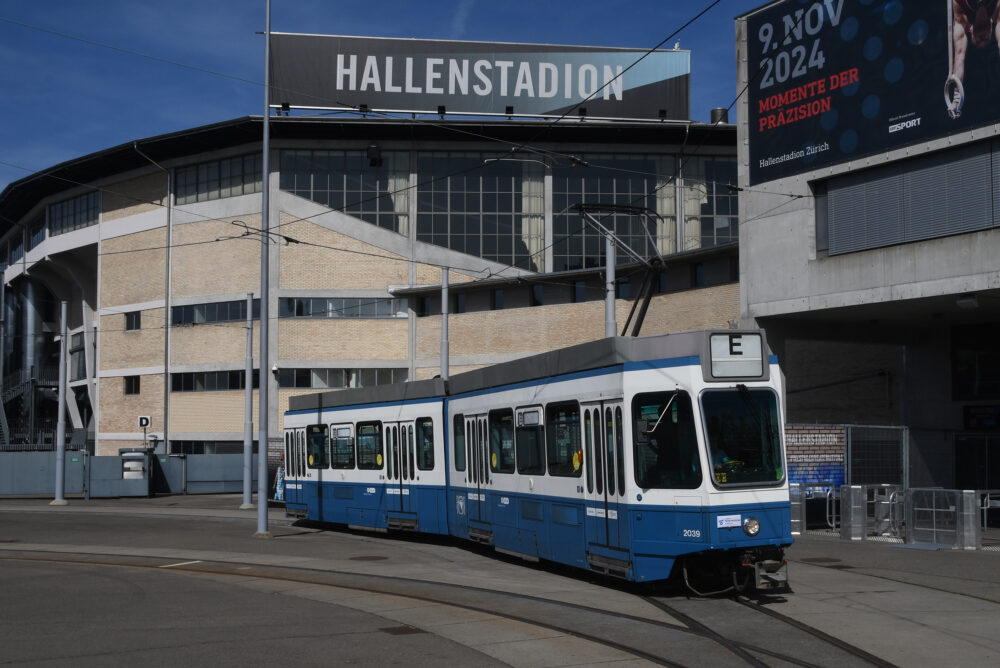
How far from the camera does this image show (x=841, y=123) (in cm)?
2409

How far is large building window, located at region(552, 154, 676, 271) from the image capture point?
49.0m

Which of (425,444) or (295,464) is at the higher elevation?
(425,444)

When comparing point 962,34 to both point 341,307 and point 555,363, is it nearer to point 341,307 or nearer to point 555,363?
point 555,363

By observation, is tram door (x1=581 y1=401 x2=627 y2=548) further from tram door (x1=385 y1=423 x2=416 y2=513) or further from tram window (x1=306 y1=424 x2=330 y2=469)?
tram window (x1=306 y1=424 x2=330 y2=469)

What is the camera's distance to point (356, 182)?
160 feet

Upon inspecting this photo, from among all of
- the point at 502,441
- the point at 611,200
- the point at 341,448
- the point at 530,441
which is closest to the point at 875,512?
the point at 502,441

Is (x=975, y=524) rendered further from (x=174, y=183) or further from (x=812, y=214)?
(x=174, y=183)

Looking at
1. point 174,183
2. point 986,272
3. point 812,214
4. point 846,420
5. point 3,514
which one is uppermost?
point 174,183

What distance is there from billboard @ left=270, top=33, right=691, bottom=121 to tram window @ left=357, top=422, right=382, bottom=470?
27716 millimetres

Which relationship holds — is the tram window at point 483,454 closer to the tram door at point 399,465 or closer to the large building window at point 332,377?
the tram door at point 399,465

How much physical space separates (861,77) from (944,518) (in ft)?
32.8

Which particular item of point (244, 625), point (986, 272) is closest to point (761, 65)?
point (986, 272)

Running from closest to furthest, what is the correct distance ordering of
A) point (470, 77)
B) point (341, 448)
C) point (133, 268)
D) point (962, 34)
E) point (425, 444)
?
point (425, 444), point (962, 34), point (341, 448), point (470, 77), point (133, 268)

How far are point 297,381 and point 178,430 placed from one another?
7.12 meters
